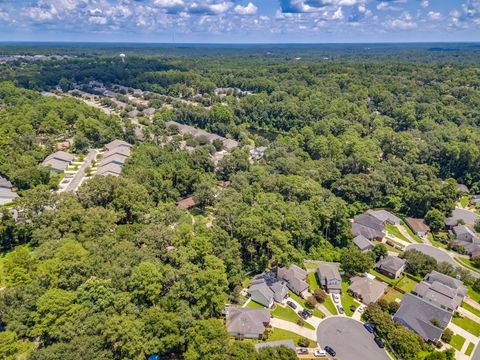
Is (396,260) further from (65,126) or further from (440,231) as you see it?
(65,126)

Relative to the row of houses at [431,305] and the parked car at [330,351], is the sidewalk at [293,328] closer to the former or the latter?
the parked car at [330,351]

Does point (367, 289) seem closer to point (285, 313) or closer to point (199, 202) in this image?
point (285, 313)

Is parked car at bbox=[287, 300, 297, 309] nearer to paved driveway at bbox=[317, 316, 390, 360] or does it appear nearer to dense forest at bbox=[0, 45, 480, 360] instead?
paved driveway at bbox=[317, 316, 390, 360]

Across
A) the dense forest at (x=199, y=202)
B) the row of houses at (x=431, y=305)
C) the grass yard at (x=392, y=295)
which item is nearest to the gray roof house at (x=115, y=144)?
the dense forest at (x=199, y=202)

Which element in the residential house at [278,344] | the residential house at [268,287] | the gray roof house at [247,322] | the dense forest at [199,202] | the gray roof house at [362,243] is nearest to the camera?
the dense forest at [199,202]

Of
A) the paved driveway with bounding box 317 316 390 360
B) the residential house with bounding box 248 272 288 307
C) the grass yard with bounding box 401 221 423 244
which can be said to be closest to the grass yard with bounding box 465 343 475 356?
the paved driveway with bounding box 317 316 390 360

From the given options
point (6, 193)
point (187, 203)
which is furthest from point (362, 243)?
point (6, 193)

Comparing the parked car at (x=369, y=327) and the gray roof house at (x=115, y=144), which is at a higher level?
the gray roof house at (x=115, y=144)
